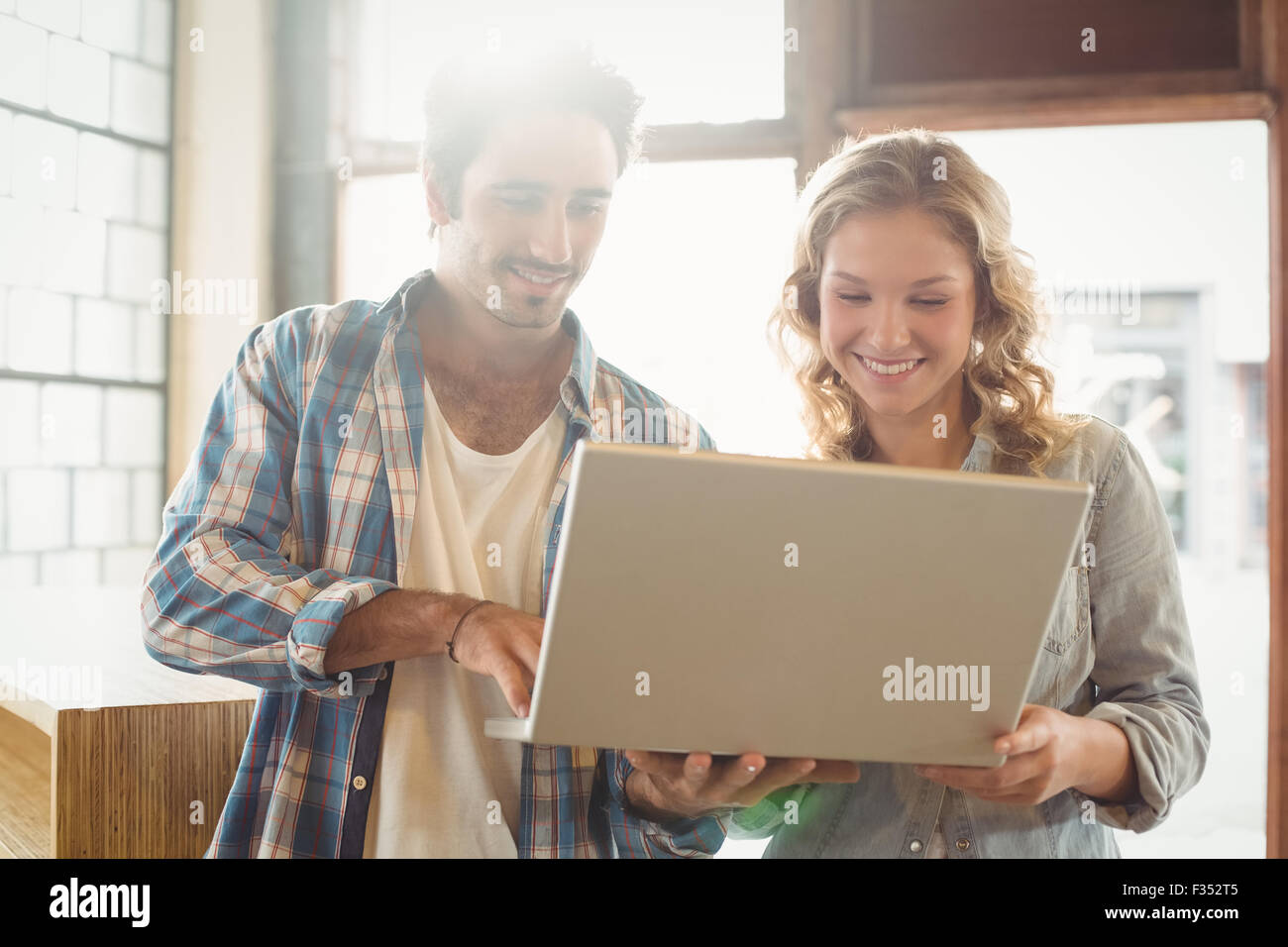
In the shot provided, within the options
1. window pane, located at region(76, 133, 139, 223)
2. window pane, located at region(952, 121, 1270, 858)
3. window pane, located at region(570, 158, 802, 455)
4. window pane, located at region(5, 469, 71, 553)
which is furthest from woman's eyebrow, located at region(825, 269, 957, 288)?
window pane, located at region(76, 133, 139, 223)

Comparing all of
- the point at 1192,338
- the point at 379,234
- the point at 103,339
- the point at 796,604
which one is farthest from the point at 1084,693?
the point at 103,339

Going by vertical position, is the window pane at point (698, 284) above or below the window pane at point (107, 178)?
below

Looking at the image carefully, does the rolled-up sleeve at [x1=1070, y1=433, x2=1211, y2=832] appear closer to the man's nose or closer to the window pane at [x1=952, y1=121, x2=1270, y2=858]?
the man's nose

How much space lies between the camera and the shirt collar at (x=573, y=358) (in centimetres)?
143

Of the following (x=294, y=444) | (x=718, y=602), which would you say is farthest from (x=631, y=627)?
(x=294, y=444)

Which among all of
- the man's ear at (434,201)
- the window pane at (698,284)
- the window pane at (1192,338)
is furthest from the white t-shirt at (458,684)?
the window pane at (1192,338)

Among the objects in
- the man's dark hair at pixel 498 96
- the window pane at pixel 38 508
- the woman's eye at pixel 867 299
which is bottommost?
the window pane at pixel 38 508

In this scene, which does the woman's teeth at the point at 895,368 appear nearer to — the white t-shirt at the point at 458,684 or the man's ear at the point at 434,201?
the white t-shirt at the point at 458,684

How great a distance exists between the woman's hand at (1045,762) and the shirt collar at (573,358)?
67 centimetres

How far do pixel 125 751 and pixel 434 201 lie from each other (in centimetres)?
85

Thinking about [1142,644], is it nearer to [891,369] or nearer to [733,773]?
[891,369]

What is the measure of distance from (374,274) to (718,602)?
347cm

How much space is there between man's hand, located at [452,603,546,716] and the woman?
367 millimetres

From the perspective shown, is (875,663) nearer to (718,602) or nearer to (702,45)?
(718,602)
